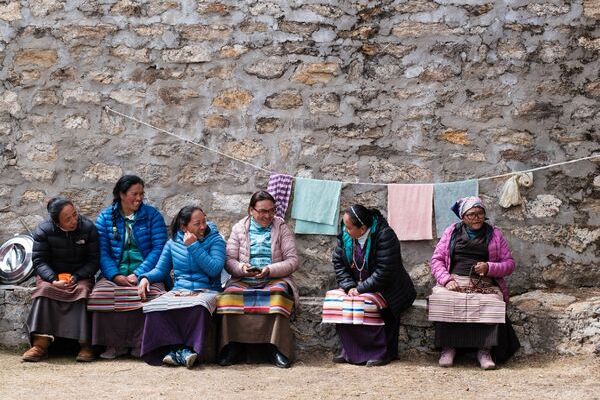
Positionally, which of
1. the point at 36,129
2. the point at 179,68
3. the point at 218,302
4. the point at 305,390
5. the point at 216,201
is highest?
the point at 179,68

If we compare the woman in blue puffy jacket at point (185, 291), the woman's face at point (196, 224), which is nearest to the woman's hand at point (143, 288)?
the woman in blue puffy jacket at point (185, 291)

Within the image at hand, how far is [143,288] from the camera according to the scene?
6.33 m

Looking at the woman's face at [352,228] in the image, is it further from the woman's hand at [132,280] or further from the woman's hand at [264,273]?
the woman's hand at [132,280]

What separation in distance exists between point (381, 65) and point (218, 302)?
6.82ft

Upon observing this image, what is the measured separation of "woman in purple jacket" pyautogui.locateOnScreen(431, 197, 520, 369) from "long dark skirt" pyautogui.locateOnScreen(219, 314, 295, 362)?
3.17ft

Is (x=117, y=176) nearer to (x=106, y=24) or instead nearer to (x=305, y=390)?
(x=106, y=24)

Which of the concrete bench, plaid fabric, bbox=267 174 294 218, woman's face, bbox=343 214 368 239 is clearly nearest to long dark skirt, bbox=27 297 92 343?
the concrete bench

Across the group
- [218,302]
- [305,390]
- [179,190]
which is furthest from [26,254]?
[305,390]

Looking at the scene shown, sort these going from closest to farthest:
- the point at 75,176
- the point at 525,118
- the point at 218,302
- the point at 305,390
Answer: the point at 305,390 < the point at 218,302 < the point at 525,118 < the point at 75,176

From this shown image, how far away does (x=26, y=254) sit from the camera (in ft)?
22.6

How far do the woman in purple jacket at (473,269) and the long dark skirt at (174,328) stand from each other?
151cm

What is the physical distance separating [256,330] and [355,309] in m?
0.65

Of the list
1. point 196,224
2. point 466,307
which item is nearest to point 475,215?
point 466,307

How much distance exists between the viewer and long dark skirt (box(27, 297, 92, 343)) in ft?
20.5
